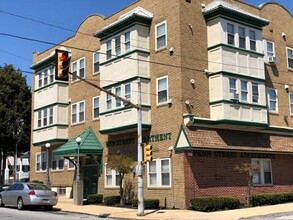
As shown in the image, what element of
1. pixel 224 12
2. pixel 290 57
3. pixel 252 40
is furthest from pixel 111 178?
pixel 290 57

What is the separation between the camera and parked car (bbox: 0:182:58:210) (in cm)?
2373

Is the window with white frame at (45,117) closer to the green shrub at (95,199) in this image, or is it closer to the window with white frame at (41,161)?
the window with white frame at (41,161)

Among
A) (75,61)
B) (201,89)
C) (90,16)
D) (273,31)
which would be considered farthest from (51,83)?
(273,31)

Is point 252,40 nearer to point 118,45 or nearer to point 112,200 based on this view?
point 118,45

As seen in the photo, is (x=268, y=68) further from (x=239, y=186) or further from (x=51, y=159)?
(x=51, y=159)

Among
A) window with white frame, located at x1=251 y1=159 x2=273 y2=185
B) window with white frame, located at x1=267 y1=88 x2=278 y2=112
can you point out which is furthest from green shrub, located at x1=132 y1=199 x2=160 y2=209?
window with white frame, located at x1=267 y1=88 x2=278 y2=112

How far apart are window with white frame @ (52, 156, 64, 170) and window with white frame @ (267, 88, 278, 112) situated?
54.4 ft

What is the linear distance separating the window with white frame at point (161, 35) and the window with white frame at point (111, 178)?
8.67 metres

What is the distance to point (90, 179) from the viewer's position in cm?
3203

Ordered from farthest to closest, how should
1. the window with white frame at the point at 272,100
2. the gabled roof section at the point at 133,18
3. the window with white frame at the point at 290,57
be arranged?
1. the window with white frame at the point at 290,57
2. the window with white frame at the point at 272,100
3. the gabled roof section at the point at 133,18

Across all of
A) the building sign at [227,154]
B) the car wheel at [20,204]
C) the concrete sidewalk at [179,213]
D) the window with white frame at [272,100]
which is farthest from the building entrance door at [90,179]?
the window with white frame at [272,100]

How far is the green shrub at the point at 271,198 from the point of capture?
80.9 feet

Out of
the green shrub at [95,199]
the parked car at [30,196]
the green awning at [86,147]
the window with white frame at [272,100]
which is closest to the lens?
the parked car at [30,196]

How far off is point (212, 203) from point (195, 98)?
6.02m
